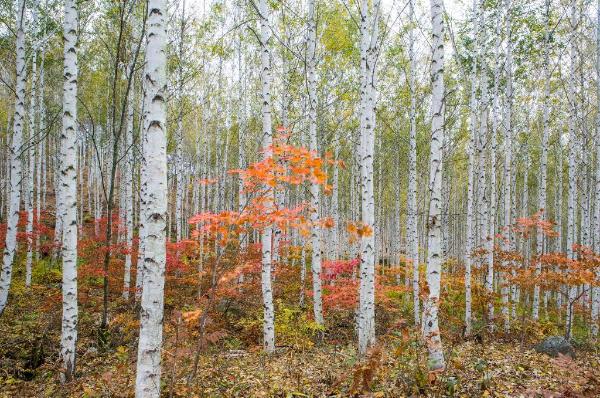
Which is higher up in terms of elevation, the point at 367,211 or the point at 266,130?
the point at 266,130

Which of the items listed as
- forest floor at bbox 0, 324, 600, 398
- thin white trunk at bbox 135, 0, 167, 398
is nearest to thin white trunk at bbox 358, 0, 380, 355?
forest floor at bbox 0, 324, 600, 398

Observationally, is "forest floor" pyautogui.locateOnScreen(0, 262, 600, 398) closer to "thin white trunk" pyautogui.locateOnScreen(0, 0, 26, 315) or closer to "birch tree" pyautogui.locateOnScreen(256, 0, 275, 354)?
"birch tree" pyautogui.locateOnScreen(256, 0, 275, 354)

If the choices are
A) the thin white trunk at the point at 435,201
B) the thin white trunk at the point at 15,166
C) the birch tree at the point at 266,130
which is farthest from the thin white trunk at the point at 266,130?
the thin white trunk at the point at 15,166

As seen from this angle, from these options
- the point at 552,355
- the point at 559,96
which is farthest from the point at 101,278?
the point at 559,96

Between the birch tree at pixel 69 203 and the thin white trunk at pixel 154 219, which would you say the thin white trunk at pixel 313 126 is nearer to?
the birch tree at pixel 69 203

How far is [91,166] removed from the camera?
2448 centimetres

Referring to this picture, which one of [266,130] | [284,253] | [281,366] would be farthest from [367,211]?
[284,253]

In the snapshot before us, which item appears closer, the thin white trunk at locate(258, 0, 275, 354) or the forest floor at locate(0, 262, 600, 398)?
the forest floor at locate(0, 262, 600, 398)

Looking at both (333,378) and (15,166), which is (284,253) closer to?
(15,166)

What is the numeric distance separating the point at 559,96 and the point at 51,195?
33.9 m

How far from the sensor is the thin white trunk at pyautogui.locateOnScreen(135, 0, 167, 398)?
352cm

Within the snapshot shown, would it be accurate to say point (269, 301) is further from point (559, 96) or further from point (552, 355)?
point (559, 96)

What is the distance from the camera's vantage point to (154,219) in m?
3.62

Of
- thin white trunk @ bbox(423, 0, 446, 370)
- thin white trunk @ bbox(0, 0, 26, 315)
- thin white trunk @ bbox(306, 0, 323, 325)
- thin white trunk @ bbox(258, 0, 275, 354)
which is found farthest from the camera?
A: thin white trunk @ bbox(306, 0, 323, 325)
